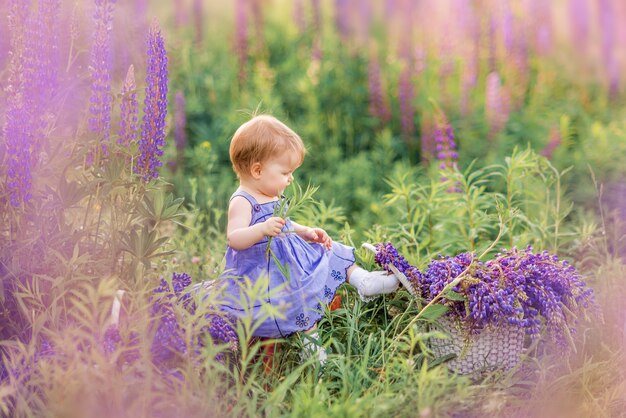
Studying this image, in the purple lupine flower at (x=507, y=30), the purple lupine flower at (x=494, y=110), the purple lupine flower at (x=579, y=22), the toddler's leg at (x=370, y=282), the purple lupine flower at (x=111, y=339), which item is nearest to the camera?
the purple lupine flower at (x=111, y=339)

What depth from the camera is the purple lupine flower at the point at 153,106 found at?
8.99ft

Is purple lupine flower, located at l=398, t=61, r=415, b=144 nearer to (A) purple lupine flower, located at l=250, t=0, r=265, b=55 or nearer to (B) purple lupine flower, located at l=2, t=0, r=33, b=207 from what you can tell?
(A) purple lupine flower, located at l=250, t=0, r=265, b=55

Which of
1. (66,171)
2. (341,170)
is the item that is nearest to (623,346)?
(66,171)

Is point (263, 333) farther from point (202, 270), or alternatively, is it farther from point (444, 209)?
point (444, 209)

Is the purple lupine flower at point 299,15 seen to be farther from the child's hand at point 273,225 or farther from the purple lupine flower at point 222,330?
the purple lupine flower at point 222,330

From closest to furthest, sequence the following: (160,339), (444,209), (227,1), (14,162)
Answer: (160,339) < (14,162) < (444,209) < (227,1)

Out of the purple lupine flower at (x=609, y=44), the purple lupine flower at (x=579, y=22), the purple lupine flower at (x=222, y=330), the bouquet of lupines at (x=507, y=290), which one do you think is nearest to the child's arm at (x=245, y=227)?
the purple lupine flower at (x=222, y=330)

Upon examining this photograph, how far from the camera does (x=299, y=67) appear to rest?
637 centimetres

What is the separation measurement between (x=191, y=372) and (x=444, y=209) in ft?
6.05

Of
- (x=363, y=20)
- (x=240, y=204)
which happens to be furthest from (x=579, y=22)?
(x=240, y=204)

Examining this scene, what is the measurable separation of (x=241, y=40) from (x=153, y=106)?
3.77m

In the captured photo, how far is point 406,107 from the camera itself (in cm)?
574

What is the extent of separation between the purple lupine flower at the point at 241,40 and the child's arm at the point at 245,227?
3.44m

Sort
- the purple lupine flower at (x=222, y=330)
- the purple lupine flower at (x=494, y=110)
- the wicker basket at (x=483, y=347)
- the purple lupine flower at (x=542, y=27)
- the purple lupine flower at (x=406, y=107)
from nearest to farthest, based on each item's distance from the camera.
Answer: the purple lupine flower at (x=222, y=330)
the wicker basket at (x=483, y=347)
the purple lupine flower at (x=494, y=110)
the purple lupine flower at (x=406, y=107)
the purple lupine flower at (x=542, y=27)
